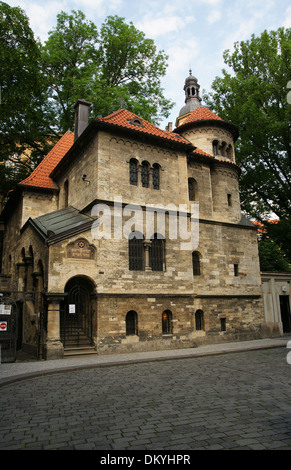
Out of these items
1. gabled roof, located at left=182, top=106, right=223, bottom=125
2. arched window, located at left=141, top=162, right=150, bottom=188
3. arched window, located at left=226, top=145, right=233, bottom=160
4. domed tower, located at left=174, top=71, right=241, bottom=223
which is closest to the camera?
arched window, located at left=141, top=162, right=150, bottom=188

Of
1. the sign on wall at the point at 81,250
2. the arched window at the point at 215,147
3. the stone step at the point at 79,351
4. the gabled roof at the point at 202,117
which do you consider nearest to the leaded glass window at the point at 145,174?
the sign on wall at the point at 81,250

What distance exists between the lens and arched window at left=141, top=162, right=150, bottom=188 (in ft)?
56.1

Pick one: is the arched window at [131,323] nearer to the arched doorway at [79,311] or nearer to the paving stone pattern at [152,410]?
the arched doorway at [79,311]

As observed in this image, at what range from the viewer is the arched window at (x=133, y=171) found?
16797 mm

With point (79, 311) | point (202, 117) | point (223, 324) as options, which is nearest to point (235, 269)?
point (223, 324)

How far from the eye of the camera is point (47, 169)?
2225 cm

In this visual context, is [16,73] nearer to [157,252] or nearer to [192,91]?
[157,252]

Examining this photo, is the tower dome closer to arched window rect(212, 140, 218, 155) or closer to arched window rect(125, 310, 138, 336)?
arched window rect(212, 140, 218, 155)

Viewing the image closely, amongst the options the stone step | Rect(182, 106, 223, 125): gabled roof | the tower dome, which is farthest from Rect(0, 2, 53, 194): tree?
the tower dome

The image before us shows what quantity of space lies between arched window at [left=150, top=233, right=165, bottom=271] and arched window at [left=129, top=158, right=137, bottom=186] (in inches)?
111

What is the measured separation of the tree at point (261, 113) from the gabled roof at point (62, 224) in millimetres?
14782

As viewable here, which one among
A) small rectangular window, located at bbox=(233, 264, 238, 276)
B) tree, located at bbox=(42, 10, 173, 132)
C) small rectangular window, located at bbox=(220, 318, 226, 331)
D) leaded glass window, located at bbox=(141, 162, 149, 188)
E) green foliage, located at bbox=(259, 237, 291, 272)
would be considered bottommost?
small rectangular window, located at bbox=(220, 318, 226, 331)

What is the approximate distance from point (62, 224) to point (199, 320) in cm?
852
